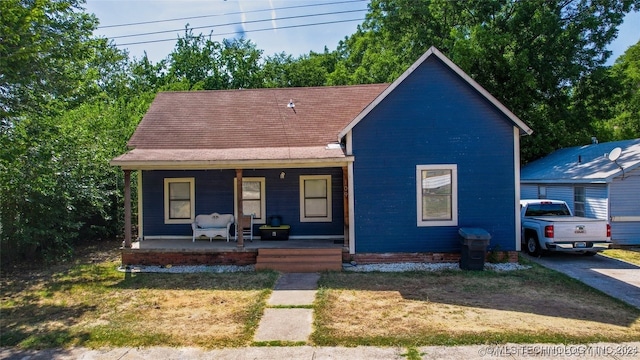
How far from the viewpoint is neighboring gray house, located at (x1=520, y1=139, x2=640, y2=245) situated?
1420 centimetres

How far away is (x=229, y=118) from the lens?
14.4 metres

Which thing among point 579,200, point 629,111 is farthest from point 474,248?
point 629,111

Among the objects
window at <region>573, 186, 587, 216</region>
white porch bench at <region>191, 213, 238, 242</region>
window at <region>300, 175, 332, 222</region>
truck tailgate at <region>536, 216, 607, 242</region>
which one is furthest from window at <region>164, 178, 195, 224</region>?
window at <region>573, 186, 587, 216</region>

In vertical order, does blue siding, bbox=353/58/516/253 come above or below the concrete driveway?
above

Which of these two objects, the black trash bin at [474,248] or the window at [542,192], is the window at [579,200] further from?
the black trash bin at [474,248]

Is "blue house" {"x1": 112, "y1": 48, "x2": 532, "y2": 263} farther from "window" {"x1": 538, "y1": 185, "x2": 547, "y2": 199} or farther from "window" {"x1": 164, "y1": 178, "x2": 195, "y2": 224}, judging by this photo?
"window" {"x1": 538, "y1": 185, "x2": 547, "y2": 199}

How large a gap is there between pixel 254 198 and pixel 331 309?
6.32m

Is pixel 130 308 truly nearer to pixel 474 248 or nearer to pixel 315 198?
pixel 315 198

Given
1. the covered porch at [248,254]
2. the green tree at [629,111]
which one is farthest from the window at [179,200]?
A: the green tree at [629,111]

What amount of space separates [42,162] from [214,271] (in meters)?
5.39

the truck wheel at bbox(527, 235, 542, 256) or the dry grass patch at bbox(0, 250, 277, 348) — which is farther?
the truck wheel at bbox(527, 235, 542, 256)

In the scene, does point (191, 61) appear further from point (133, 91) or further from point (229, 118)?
point (229, 118)

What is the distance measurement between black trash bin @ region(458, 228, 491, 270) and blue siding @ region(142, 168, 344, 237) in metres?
3.91

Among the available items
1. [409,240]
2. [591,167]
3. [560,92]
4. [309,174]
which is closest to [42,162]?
[309,174]
